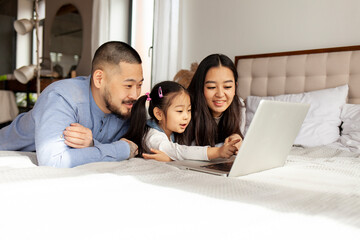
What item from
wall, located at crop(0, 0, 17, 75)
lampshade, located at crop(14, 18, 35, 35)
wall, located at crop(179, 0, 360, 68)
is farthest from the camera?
wall, located at crop(0, 0, 17, 75)

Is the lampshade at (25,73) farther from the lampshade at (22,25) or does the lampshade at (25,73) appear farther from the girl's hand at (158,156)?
the girl's hand at (158,156)

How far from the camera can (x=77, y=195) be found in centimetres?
79

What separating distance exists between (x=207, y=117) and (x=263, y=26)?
1585mm

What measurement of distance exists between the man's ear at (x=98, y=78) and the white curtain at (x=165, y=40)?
224cm

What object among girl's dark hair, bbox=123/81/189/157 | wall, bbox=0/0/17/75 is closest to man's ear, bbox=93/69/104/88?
girl's dark hair, bbox=123/81/189/157

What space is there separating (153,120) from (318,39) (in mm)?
1729

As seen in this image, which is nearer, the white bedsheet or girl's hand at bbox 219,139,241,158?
the white bedsheet

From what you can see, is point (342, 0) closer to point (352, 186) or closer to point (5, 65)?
point (352, 186)

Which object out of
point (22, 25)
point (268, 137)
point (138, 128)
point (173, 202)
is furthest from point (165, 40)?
point (173, 202)

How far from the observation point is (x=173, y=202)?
759 millimetres

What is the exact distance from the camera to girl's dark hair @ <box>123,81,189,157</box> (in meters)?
1.65

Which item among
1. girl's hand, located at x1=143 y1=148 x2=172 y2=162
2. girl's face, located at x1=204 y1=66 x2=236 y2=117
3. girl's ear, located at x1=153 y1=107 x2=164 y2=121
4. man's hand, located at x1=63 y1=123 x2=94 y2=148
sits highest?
girl's face, located at x1=204 y1=66 x2=236 y2=117

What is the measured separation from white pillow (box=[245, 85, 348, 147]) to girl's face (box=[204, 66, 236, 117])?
0.58m

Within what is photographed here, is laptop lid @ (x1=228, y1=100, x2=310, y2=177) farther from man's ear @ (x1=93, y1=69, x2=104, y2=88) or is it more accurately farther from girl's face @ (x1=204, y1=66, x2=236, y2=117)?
man's ear @ (x1=93, y1=69, x2=104, y2=88)
